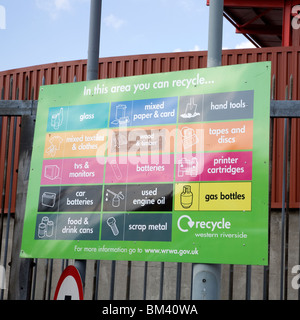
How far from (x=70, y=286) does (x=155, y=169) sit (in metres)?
1.33

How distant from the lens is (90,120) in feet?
20.0

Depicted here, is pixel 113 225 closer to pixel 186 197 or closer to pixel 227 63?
pixel 186 197

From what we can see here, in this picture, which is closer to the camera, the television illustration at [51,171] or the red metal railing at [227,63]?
the television illustration at [51,171]

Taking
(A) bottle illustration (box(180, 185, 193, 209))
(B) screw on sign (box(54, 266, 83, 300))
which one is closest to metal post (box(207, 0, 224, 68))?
(A) bottle illustration (box(180, 185, 193, 209))

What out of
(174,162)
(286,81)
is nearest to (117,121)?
(174,162)

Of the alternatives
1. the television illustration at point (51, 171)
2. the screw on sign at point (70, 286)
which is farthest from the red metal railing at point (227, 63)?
the screw on sign at point (70, 286)

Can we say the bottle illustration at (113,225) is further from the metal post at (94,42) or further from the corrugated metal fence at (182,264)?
the corrugated metal fence at (182,264)

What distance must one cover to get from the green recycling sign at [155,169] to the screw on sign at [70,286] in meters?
0.30

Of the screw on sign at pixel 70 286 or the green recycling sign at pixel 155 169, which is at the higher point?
the green recycling sign at pixel 155 169

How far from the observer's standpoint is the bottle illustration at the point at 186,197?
546 centimetres

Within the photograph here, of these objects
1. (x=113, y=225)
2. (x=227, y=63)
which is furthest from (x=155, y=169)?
(x=227, y=63)

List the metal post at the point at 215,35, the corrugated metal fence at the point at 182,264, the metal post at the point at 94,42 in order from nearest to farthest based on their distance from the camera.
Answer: the metal post at the point at 215,35, the metal post at the point at 94,42, the corrugated metal fence at the point at 182,264

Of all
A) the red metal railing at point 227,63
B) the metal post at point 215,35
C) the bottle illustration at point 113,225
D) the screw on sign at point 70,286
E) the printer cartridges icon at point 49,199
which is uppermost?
the red metal railing at point 227,63

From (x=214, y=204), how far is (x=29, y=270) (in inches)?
88.7
